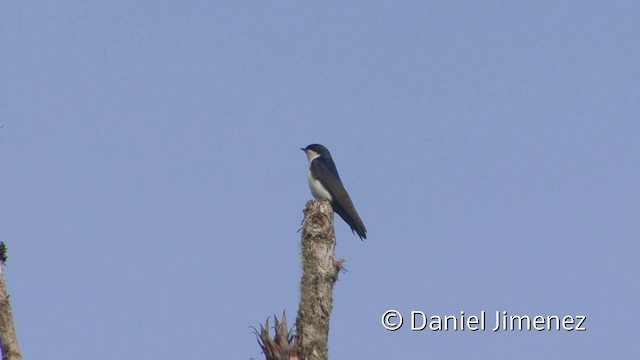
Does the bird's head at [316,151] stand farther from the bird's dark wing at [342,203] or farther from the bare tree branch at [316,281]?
the bare tree branch at [316,281]

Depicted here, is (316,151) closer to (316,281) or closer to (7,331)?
(316,281)

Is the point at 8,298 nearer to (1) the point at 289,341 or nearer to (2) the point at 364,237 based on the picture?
(1) the point at 289,341

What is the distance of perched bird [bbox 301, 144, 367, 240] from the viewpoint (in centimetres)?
1797

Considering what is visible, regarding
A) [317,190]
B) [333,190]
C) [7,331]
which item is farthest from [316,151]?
[7,331]

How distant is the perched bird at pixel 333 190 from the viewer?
17969 millimetres

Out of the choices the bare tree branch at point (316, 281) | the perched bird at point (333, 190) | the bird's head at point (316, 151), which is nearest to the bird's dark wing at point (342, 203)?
the perched bird at point (333, 190)

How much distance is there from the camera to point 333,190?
18109 millimetres

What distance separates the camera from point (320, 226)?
11.5 meters

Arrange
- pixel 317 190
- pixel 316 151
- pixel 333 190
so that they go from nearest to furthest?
pixel 333 190
pixel 317 190
pixel 316 151

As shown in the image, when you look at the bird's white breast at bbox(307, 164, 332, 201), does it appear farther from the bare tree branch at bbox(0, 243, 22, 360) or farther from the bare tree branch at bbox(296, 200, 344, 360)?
the bare tree branch at bbox(0, 243, 22, 360)

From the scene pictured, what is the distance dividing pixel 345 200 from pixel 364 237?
0.62m

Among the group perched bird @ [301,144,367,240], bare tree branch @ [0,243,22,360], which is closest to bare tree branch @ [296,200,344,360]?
bare tree branch @ [0,243,22,360]

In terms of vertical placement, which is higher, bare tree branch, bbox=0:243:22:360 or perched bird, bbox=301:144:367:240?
perched bird, bbox=301:144:367:240

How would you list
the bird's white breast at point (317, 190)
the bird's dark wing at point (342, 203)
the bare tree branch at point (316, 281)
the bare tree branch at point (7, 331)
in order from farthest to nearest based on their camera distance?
the bird's white breast at point (317, 190), the bird's dark wing at point (342, 203), the bare tree branch at point (316, 281), the bare tree branch at point (7, 331)
